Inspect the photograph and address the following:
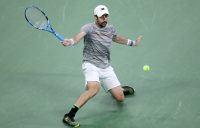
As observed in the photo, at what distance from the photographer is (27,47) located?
7.68 metres

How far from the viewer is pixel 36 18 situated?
617cm

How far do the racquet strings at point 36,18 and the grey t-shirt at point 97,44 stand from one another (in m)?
0.63

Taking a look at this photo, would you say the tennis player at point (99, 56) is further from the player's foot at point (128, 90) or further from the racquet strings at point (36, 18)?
the racquet strings at point (36, 18)

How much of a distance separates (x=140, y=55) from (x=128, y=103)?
3.88 feet

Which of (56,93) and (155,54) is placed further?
(155,54)

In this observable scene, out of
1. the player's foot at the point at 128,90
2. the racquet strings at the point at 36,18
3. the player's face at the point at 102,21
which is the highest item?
the racquet strings at the point at 36,18

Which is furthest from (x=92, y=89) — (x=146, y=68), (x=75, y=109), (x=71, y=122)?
(x=146, y=68)

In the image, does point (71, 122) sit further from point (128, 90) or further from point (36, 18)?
point (36, 18)

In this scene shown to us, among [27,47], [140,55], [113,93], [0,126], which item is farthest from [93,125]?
[27,47]

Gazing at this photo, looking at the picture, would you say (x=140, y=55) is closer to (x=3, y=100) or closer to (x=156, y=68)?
(x=156, y=68)

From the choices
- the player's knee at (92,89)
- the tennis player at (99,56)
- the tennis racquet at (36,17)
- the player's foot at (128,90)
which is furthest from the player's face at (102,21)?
the player's foot at (128,90)

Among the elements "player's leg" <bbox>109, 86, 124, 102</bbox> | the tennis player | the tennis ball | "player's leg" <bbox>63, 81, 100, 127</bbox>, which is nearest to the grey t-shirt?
the tennis player

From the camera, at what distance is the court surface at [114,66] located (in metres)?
5.88

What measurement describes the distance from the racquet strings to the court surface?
3.59 feet
